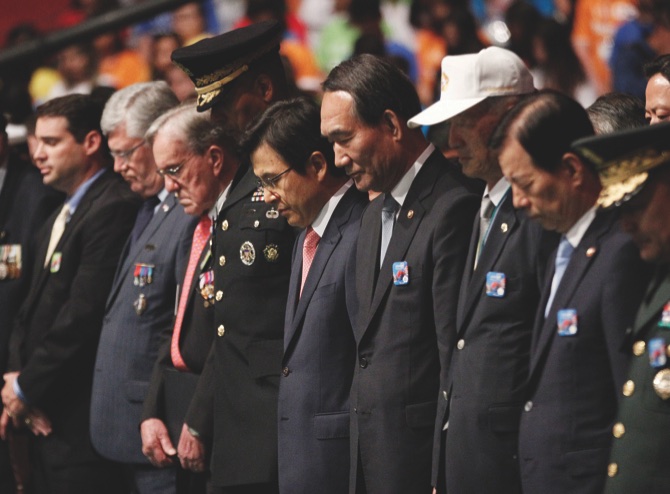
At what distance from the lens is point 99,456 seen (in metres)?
5.85

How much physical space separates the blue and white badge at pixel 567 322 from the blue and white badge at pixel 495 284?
0.29 meters

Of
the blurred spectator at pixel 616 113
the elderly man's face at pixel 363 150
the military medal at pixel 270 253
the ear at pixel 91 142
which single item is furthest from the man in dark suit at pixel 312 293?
the ear at pixel 91 142

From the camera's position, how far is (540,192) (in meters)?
3.72

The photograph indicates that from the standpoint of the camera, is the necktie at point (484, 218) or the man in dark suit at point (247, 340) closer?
the necktie at point (484, 218)

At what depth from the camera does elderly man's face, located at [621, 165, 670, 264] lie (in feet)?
11.0

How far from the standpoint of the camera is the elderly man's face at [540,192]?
146 inches

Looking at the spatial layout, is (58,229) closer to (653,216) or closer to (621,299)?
(621,299)

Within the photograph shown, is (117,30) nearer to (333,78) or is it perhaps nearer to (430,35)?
(430,35)

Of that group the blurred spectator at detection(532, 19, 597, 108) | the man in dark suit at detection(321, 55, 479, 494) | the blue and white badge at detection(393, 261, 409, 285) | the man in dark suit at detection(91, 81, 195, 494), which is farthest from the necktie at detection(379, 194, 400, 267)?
the blurred spectator at detection(532, 19, 597, 108)

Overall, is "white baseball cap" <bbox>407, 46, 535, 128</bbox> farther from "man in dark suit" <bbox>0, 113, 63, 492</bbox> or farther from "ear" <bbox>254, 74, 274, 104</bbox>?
"man in dark suit" <bbox>0, 113, 63, 492</bbox>

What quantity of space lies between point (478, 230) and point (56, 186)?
2.84 meters

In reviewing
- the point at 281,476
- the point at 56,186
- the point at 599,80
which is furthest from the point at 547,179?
the point at 599,80

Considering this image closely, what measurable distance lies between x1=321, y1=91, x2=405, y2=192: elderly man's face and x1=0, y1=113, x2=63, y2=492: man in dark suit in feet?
8.65

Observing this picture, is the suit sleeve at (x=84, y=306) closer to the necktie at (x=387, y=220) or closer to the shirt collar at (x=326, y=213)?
the shirt collar at (x=326, y=213)
